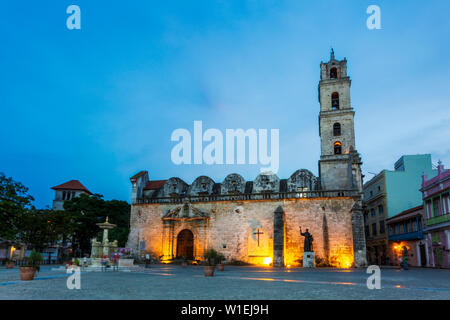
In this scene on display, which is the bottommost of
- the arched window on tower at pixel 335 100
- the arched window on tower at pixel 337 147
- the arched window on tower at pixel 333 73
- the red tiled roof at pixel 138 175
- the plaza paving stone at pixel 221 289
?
the plaza paving stone at pixel 221 289

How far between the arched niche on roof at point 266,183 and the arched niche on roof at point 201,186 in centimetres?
454

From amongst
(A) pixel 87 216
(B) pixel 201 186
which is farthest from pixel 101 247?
(A) pixel 87 216

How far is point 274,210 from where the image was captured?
28094mm

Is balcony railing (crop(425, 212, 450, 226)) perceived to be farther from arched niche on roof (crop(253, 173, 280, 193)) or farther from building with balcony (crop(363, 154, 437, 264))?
arched niche on roof (crop(253, 173, 280, 193))

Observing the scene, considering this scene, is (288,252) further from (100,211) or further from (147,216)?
(100,211)

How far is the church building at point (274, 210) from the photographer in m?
26.3

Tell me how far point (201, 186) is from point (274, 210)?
7.88m

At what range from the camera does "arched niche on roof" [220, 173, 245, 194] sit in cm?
3066

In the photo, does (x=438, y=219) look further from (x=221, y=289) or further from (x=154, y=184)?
(x=154, y=184)

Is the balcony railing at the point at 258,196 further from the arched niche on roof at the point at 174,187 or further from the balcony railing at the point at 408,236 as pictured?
the balcony railing at the point at 408,236

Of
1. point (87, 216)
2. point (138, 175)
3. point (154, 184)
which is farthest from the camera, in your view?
point (87, 216)


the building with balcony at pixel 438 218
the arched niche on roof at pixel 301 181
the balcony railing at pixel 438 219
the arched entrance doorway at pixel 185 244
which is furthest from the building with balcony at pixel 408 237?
the arched entrance doorway at pixel 185 244
